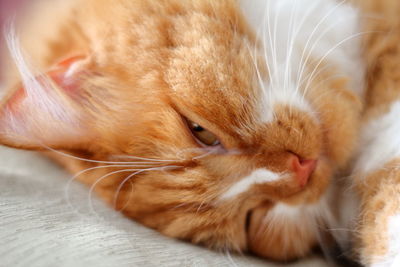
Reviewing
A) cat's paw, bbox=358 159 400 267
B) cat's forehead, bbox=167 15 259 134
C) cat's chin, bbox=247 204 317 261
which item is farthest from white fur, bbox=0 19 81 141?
cat's paw, bbox=358 159 400 267

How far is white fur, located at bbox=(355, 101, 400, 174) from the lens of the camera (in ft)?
3.90

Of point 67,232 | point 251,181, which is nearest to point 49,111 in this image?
point 67,232

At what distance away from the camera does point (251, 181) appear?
1117mm

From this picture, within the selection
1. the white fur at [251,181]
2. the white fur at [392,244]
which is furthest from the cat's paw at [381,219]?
the white fur at [251,181]

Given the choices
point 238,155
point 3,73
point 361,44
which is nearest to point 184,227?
point 238,155

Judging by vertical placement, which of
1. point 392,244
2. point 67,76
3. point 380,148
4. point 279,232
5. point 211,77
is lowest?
point 392,244

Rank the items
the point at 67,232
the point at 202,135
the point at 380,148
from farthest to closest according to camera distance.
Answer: the point at 380,148 → the point at 202,135 → the point at 67,232

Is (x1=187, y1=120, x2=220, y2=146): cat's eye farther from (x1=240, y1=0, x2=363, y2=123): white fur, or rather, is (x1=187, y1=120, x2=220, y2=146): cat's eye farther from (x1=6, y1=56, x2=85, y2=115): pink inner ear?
(x1=6, y1=56, x2=85, y2=115): pink inner ear

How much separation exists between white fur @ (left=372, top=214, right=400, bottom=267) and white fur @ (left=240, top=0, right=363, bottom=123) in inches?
12.6

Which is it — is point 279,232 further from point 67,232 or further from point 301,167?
point 67,232

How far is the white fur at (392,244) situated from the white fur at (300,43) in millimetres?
319

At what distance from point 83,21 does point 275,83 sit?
0.53 meters

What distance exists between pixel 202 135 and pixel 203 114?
0.21 ft

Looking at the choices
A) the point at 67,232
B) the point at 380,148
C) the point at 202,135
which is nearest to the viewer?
the point at 67,232
